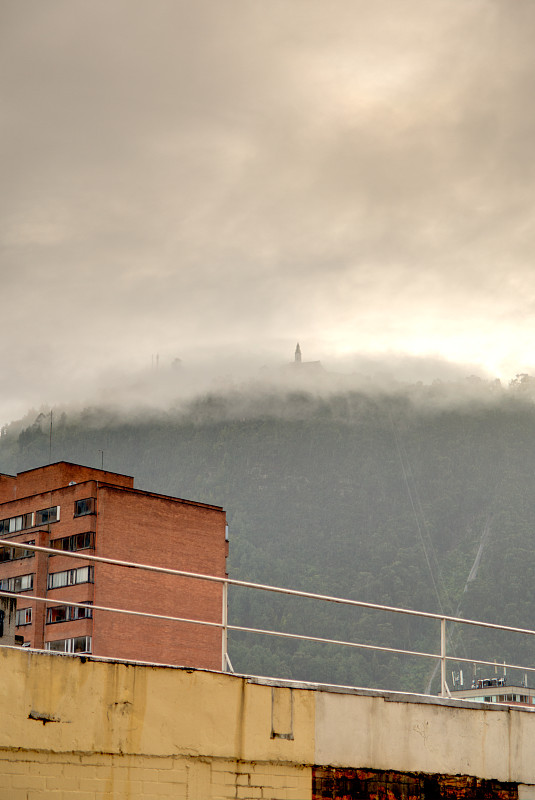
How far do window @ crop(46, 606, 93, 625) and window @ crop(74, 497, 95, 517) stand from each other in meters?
8.71

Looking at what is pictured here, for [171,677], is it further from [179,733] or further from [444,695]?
[444,695]

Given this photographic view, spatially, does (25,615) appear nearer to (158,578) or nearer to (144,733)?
(158,578)

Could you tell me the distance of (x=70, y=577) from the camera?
9375 cm

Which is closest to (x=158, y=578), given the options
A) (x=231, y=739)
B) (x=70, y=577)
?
(x=70, y=577)

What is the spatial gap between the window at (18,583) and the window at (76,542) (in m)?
4.39

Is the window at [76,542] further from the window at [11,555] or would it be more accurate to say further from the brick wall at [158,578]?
the window at [11,555]

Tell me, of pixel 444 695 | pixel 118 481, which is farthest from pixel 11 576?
pixel 444 695

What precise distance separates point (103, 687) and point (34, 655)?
2.68 ft

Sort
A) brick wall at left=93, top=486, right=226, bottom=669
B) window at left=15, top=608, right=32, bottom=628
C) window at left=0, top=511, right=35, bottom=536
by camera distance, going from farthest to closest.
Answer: window at left=0, top=511, right=35, bottom=536
window at left=15, top=608, right=32, bottom=628
brick wall at left=93, top=486, right=226, bottom=669

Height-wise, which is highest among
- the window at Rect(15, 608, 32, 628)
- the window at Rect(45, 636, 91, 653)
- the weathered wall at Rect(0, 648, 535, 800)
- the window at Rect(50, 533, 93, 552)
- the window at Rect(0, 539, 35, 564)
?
the window at Rect(50, 533, 93, 552)

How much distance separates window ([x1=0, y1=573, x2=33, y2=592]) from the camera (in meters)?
96.6

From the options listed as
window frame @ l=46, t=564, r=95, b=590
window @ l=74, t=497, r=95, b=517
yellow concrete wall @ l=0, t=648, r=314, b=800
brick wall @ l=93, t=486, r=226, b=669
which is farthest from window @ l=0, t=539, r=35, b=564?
yellow concrete wall @ l=0, t=648, r=314, b=800

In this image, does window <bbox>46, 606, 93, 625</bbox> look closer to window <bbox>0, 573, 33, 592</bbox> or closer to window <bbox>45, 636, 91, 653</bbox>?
window <bbox>45, 636, 91, 653</bbox>

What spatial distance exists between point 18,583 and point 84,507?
35.1ft
